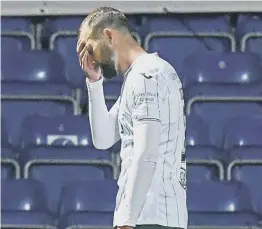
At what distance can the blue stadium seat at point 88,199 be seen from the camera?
15.3ft

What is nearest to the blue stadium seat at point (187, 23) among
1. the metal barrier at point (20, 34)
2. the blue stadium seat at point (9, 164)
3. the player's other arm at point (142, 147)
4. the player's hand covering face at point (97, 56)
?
the metal barrier at point (20, 34)

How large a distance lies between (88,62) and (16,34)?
329 cm

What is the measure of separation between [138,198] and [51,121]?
8.83 feet

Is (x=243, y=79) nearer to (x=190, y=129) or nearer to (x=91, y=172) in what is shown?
(x=190, y=129)

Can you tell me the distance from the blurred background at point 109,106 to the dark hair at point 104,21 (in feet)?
5.90

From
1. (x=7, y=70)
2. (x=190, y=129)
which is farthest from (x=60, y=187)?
(x=7, y=70)

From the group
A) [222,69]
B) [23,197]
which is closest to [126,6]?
[222,69]

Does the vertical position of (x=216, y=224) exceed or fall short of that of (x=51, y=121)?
it falls short

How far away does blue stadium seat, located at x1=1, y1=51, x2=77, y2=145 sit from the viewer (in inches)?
219

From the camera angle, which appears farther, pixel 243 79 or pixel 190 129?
pixel 243 79

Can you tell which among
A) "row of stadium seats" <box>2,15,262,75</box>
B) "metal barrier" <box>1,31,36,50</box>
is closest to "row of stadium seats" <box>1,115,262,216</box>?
"row of stadium seats" <box>2,15,262,75</box>

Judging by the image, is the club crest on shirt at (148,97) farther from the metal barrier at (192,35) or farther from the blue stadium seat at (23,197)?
the metal barrier at (192,35)

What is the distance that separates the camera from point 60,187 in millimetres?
5055

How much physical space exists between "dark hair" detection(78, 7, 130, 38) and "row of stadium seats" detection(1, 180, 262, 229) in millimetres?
1787
